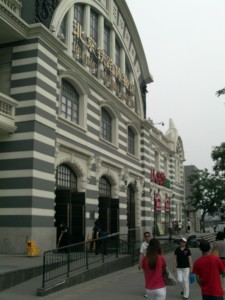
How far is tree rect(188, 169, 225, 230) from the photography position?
168ft

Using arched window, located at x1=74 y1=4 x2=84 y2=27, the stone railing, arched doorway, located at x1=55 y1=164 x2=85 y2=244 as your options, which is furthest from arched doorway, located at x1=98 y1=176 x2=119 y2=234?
the stone railing

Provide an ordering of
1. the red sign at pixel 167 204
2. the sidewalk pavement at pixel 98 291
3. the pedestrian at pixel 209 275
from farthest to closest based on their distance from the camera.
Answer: the red sign at pixel 167 204 → the sidewalk pavement at pixel 98 291 → the pedestrian at pixel 209 275

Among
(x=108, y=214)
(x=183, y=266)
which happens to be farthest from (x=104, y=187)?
(x=183, y=266)

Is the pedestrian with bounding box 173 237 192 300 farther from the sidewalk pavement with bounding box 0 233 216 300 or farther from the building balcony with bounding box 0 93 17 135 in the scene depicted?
the building balcony with bounding box 0 93 17 135

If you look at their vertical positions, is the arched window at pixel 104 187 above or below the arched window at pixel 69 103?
below

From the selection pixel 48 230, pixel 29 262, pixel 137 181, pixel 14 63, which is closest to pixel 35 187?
pixel 48 230

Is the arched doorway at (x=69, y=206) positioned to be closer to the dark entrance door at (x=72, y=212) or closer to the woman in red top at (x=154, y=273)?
the dark entrance door at (x=72, y=212)

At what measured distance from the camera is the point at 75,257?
15211 mm

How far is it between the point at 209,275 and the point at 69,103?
56.5 ft

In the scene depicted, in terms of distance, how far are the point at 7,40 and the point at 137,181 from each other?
55.1 ft

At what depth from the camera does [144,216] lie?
3397 centimetres

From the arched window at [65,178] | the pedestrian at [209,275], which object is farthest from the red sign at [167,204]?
the pedestrian at [209,275]

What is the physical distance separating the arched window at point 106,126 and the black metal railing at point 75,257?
9.61 m

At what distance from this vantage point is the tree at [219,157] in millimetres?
26611
